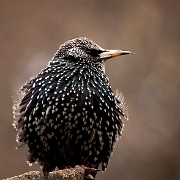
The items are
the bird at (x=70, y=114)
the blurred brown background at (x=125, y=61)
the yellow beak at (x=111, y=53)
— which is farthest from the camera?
the blurred brown background at (x=125, y=61)

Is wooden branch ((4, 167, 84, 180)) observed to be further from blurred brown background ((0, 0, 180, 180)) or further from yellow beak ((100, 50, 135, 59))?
blurred brown background ((0, 0, 180, 180))

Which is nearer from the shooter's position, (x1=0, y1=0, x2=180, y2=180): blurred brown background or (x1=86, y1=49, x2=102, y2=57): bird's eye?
(x1=86, y1=49, x2=102, y2=57): bird's eye

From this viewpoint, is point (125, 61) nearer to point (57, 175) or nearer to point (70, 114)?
point (70, 114)

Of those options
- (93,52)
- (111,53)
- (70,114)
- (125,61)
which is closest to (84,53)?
(93,52)

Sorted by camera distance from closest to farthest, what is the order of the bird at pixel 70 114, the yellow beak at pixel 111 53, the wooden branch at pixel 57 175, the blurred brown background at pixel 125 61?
the wooden branch at pixel 57 175 → the bird at pixel 70 114 → the yellow beak at pixel 111 53 → the blurred brown background at pixel 125 61

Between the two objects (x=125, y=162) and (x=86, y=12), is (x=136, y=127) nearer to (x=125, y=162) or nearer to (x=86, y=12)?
(x=125, y=162)

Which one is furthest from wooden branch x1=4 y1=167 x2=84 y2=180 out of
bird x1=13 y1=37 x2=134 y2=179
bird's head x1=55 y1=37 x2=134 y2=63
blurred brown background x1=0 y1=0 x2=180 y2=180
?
blurred brown background x1=0 y1=0 x2=180 y2=180

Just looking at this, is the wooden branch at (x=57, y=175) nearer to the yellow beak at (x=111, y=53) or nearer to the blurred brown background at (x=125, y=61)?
the yellow beak at (x=111, y=53)

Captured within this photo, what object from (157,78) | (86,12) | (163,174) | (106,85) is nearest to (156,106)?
(157,78)

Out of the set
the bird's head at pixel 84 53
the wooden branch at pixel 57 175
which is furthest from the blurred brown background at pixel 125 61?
the wooden branch at pixel 57 175
